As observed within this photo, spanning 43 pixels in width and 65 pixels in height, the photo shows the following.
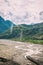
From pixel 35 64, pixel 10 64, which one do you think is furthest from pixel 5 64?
pixel 35 64

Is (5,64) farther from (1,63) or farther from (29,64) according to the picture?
(29,64)

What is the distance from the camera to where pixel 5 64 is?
32.9m

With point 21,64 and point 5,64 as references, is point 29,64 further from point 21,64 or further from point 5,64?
point 5,64

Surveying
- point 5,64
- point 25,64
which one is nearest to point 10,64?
point 5,64

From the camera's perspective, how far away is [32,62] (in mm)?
36188

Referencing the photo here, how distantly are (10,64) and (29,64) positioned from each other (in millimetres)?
4117

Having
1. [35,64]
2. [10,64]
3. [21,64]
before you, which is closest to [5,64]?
[10,64]

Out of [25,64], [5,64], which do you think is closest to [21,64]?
[25,64]

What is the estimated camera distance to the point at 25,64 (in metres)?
34.9

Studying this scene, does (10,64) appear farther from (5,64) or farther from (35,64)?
(35,64)

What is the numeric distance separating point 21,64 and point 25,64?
95 centimetres

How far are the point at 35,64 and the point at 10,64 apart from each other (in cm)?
518

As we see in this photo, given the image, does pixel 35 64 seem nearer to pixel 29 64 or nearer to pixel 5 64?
pixel 29 64

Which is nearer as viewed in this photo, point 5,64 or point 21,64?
point 5,64
